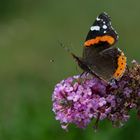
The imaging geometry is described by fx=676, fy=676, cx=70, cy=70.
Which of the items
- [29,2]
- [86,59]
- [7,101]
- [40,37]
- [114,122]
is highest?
[29,2]

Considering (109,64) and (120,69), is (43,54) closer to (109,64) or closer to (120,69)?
(109,64)

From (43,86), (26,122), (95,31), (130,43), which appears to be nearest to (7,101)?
(43,86)

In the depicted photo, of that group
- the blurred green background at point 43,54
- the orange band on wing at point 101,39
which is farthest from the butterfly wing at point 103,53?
the blurred green background at point 43,54

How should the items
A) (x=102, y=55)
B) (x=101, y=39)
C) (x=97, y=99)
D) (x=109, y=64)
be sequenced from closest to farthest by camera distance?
(x=97, y=99) < (x=109, y=64) < (x=102, y=55) < (x=101, y=39)

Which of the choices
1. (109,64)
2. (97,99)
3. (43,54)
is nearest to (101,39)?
(109,64)

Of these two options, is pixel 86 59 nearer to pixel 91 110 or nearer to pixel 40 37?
pixel 91 110

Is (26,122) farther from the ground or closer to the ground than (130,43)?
closer to the ground
